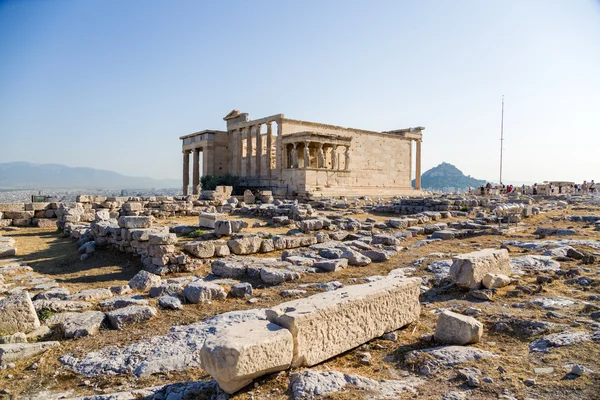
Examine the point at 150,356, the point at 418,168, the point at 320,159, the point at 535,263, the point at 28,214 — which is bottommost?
the point at 150,356

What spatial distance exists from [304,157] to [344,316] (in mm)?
24088

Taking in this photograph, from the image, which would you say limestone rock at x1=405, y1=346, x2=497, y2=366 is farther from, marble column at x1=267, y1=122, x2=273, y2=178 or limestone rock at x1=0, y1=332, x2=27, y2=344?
marble column at x1=267, y1=122, x2=273, y2=178

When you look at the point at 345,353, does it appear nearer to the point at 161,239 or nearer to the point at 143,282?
the point at 143,282

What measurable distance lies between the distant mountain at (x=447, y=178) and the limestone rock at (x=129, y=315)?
119992 mm

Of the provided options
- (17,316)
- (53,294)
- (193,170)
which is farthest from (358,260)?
(193,170)

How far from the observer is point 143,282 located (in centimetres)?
696

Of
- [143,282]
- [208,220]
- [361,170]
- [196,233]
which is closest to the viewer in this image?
[143,282]

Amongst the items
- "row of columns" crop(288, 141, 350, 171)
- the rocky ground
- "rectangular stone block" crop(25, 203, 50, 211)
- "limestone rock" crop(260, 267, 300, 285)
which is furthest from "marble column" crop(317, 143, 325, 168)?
"limestone rock" crop(260, 267, 300, 285)

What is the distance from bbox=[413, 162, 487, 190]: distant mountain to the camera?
409 ft

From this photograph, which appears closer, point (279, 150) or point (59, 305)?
point (59, 305)

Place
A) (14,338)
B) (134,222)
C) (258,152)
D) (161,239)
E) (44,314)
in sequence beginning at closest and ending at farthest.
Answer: (14,338)
(44,314)
(161,239)
(134,222)
(258,152)

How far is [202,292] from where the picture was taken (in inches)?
245

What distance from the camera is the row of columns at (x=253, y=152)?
31.1 metres

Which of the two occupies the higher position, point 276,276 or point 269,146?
point 269,146
